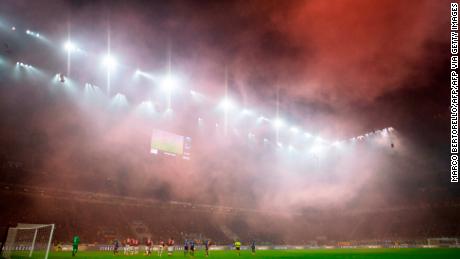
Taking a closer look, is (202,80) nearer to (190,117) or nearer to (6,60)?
(190,117)

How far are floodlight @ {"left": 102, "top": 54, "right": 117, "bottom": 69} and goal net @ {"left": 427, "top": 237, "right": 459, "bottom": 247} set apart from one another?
152 ft

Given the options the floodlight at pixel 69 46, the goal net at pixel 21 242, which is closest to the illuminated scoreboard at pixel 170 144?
the floodlight at pixel 69 46

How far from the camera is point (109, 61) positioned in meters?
32.1

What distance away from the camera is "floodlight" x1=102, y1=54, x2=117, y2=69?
3171 centimetres

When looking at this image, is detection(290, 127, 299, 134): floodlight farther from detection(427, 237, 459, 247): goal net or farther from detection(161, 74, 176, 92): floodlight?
detection(427, 237, 459, 247): goal net

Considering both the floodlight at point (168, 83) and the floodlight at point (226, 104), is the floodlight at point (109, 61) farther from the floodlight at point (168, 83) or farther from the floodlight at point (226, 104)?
the floodlight at point (226, 104)

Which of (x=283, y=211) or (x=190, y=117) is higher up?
(x=190, y=117)

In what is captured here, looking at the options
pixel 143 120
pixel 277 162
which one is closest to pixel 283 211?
pixel 277 162

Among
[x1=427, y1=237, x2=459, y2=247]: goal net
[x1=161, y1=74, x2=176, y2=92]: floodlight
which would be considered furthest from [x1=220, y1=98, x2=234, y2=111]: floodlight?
[x1=427, y1=237, x2=459, y2=247]: goal net

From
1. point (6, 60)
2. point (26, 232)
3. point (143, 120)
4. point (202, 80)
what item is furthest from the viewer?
point (143, 120)

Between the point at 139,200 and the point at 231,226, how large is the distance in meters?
15.4

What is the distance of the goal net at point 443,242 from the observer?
1657 inches

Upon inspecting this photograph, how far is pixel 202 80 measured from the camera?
115 feet

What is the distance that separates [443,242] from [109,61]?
47.1 metres
